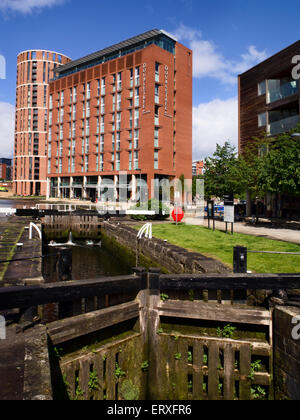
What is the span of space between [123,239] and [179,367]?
15.2m

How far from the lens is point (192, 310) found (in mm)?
6160

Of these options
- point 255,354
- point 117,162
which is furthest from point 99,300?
point 117,162

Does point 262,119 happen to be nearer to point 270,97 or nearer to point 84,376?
point 270,97

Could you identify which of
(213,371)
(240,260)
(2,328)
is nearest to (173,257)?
(240,260)

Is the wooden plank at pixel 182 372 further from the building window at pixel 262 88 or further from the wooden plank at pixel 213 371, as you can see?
the building window at pixel 262 88

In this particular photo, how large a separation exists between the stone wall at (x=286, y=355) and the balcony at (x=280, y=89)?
87.1 feet

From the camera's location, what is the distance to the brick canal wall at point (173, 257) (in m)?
8.68

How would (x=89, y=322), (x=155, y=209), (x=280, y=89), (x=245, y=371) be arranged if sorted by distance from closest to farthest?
(x=89, y=322) < (x=245, y=371) < (x=155, y=209) < (x=280, y=89)

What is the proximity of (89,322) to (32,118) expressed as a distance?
406 ft

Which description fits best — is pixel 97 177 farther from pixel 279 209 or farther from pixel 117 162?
pixel 279 209

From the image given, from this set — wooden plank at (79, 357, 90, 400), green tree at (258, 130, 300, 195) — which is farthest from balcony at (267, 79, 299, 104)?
wooden plank at (79, 357, 90, 400)

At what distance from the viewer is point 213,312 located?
19.9 feet

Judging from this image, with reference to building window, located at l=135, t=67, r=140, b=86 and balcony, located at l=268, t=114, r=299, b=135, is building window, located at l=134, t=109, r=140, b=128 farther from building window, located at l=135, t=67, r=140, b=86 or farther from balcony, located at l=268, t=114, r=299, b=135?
balcony, located at l=268, t=114, r=299, b=135
